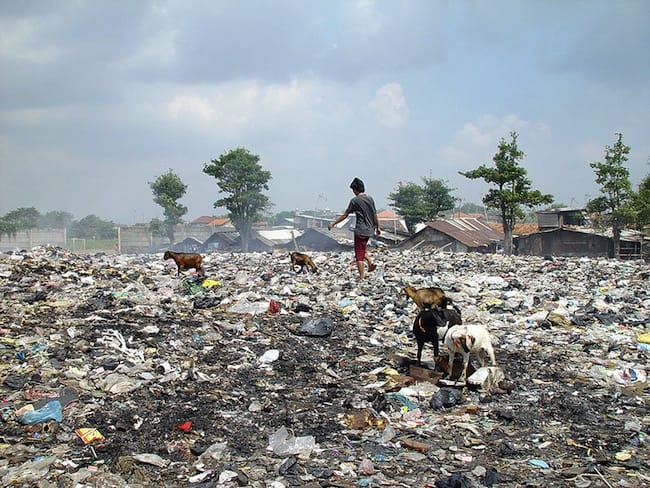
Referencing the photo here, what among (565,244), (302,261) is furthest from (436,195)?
(302,261)

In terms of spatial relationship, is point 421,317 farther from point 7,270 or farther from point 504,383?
point 7,270

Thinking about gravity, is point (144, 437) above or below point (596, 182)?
below

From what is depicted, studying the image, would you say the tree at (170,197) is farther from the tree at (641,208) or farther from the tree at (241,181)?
the tree at (641,208)

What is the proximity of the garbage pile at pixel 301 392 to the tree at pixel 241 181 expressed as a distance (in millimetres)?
23143

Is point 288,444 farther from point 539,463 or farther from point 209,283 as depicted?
point 209,283

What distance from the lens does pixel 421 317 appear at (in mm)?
4652

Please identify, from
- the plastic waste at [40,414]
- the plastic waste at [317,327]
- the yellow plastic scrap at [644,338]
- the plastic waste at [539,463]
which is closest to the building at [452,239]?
the yellow plastic scrap at [644,338]

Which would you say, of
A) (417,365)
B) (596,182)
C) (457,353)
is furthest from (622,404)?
(596,182)

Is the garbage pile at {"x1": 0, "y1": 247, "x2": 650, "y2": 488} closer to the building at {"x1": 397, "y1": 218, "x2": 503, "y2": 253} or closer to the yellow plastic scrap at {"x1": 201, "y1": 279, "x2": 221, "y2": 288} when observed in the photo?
the yellow plastic scrap at {"x1": 201, "y1": 279, "x2": 221, "y2": 288}

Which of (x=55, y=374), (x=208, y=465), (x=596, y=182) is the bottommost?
(x=208, y=465)

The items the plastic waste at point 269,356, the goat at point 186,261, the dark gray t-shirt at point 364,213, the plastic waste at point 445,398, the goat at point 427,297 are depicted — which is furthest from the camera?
the goat at point 186,261

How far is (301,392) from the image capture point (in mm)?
4121

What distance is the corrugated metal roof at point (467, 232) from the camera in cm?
2767

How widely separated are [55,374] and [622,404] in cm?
433
